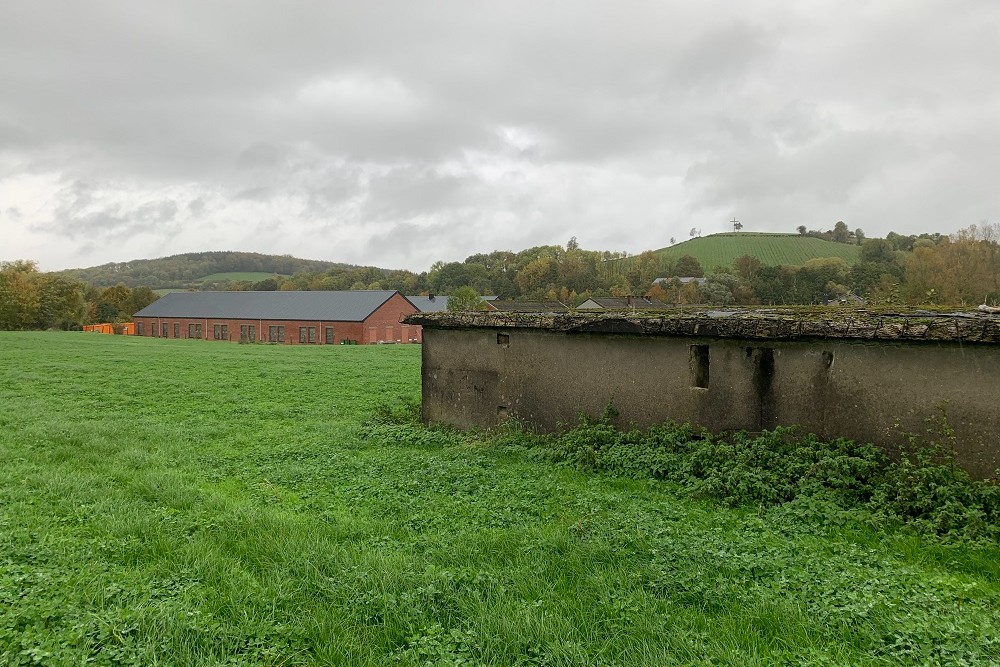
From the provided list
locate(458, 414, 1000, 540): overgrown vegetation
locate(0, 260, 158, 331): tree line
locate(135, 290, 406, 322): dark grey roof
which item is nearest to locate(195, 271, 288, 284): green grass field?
locate(0, 260, 158, 331): tree line

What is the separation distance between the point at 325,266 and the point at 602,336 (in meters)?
158

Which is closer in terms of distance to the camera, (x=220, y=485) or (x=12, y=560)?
(x=12, y=560)

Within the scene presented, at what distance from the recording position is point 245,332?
6538cm

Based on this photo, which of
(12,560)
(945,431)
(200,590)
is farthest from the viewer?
(945,431)

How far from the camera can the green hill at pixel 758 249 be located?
9894 cm

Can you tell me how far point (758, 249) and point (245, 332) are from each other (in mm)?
85764

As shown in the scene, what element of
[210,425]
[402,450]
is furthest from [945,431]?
[210,425]

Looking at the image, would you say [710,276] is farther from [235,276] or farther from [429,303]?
[235,276]

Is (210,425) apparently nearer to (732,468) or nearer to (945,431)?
(732,468)

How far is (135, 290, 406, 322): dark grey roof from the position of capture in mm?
60938

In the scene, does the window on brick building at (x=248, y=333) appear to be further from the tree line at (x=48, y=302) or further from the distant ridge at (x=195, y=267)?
the distant ridge at (x=195, y=267)

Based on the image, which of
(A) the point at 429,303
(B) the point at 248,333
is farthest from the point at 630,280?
(B) the point at 248,333

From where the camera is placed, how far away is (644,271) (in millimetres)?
102688

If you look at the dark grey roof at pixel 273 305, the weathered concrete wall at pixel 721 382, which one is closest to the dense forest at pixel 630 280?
the dark grey roof at pixel 273 305
